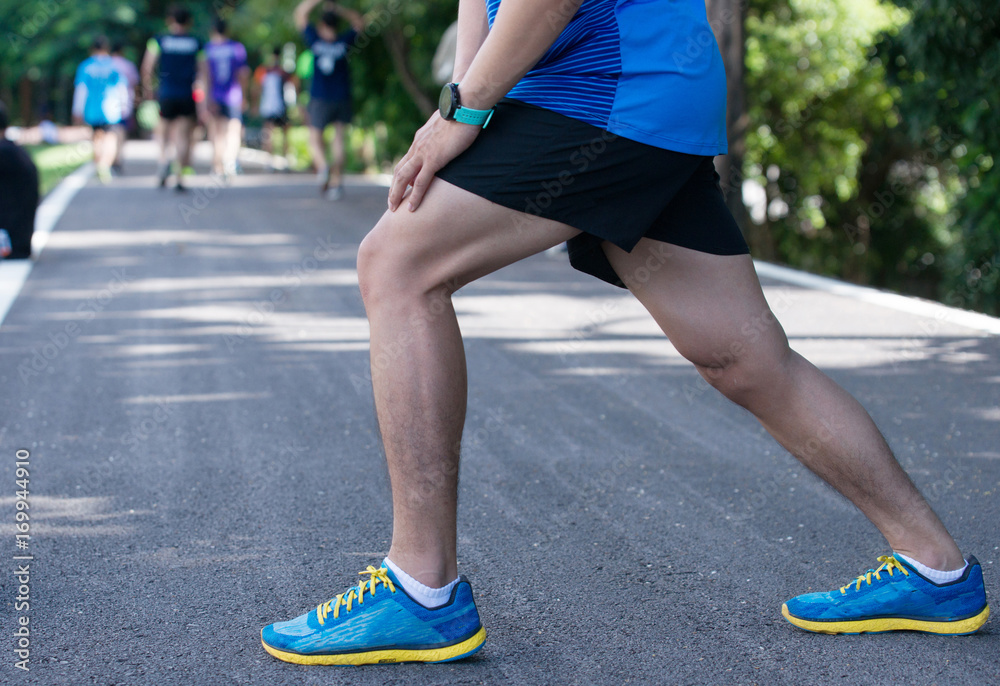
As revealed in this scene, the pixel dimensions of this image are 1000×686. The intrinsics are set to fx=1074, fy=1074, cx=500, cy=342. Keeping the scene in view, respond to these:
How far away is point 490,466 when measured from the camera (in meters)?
3.59

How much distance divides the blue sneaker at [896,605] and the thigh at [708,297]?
550 millimetres

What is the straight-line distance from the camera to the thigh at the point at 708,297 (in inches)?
87.7

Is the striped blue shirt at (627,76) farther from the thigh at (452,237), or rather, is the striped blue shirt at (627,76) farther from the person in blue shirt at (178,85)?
the person in blue shirt at (178,85)

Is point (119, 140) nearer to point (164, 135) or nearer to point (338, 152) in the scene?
point (164, 135)

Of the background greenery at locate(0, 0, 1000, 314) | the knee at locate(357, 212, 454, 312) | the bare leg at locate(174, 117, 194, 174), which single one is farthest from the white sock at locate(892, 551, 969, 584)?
the bare leg at locate(174, 117, 194, 174)

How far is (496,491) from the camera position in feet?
11.0

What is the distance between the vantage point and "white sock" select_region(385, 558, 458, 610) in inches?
83.7

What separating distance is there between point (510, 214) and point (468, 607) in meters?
0.80

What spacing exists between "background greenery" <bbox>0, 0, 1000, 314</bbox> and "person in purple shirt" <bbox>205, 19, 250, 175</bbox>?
39.8 inches

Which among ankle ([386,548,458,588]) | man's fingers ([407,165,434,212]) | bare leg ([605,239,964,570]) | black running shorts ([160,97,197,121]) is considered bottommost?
black running shorts ([160,97,197,121])

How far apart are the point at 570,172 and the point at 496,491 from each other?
1.57m

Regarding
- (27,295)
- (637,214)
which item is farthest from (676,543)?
(27,295)

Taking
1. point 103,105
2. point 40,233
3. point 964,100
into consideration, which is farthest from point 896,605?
point 103,105

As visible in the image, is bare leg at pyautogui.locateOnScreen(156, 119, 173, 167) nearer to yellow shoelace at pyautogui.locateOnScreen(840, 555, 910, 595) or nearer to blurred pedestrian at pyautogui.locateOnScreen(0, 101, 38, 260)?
blurred pedestrian at pyautogui.locateOnScreen(0, 101, 38, 260)
